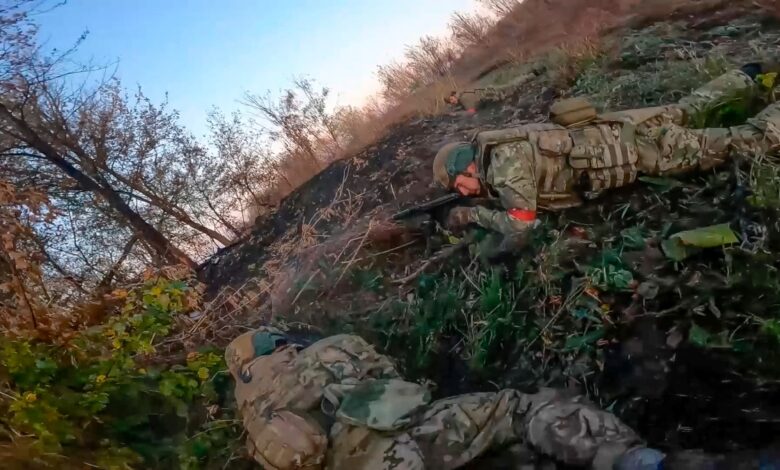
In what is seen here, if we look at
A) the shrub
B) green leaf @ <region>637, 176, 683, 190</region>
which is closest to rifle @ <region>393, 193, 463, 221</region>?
green leaf @ <region>637, 176, 683, 190</region>

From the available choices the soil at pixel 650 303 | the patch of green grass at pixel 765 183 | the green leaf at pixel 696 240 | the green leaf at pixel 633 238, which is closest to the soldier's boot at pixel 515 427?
the soil at pixel 650 303

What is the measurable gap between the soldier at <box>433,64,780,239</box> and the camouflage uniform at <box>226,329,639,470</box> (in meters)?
1.37

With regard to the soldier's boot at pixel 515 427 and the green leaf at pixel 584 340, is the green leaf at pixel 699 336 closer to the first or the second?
the green leaf at pixel 584 340

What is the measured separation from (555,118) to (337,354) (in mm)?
1956

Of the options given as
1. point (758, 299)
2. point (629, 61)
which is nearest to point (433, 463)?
point (758, 299)

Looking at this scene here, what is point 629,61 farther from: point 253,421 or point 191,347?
point 253,421

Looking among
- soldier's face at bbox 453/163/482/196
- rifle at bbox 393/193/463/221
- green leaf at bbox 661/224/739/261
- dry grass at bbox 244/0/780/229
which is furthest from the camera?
dry grass at bbox 244/0/780/229

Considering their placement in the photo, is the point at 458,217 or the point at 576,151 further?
the point at 458,217

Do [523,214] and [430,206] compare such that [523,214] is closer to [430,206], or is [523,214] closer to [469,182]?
[469,182]

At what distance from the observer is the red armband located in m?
4.01

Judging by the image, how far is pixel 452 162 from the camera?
424cm

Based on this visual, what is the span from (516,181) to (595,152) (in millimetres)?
502

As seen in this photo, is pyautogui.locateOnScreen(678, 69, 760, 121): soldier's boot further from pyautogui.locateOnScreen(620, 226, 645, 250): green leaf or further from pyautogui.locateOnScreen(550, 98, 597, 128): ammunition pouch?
pyautogui.locateOnScreen(620, 226, 645, 250): green leaf

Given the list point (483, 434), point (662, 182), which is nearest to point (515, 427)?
point (483, 434)
